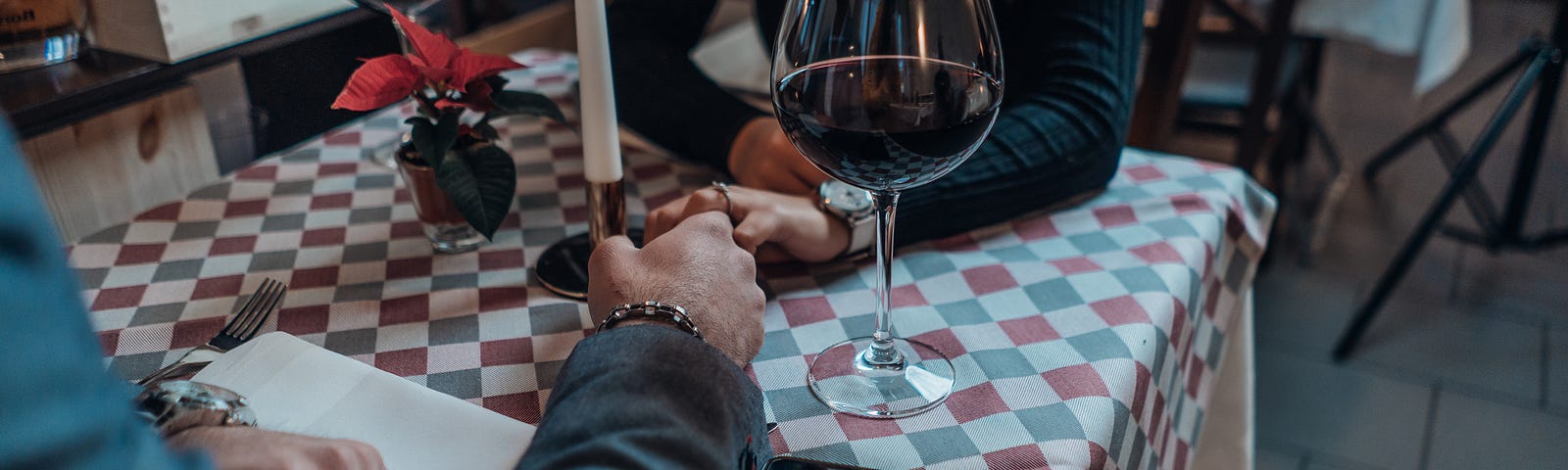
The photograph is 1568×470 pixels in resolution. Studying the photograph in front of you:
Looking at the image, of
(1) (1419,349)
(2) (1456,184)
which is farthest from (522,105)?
(1) (1419,349)

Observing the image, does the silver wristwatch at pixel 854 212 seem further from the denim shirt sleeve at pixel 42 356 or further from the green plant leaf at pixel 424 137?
the denim shirt sleeve at pixel 42 356

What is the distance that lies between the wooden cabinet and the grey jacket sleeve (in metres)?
0.55

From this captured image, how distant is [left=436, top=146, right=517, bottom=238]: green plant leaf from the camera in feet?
2.02

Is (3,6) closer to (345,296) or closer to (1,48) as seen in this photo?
(1,48)

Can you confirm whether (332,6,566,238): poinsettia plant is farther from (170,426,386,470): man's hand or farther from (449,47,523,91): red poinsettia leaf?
(170,426,386,470): man's hand

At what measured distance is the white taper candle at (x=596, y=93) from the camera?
54cm

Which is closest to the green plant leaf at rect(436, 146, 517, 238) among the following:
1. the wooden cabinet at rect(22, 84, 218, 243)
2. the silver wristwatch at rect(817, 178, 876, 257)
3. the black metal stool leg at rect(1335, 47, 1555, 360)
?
the silver wristwatch at rect(817, 178, 876, 257)

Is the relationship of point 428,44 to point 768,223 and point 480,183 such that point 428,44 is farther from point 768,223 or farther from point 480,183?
point 768,223

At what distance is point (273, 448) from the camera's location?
14.9 inches

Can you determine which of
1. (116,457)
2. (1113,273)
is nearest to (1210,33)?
(1113,273)

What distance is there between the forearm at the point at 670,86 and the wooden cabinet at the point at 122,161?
0.39m

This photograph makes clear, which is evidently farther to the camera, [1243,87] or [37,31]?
[1243,87]

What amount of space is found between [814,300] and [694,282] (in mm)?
118

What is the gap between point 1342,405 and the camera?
1.53m
